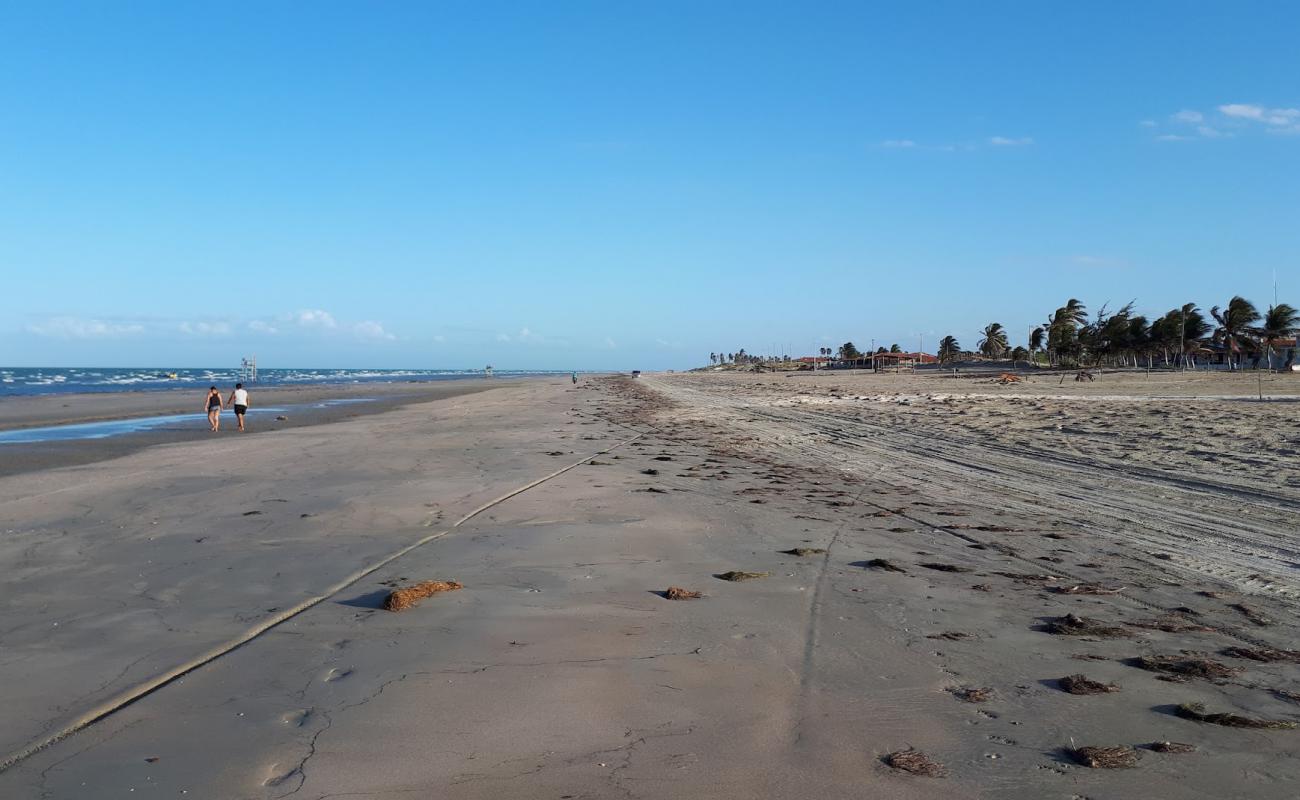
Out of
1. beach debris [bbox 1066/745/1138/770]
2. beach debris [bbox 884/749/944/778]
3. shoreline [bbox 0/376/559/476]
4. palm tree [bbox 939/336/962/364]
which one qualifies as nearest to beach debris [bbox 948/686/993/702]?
beach debris [bbox 1066/745/1138/770]

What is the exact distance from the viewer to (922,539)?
7.89 metres

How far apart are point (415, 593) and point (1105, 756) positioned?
419 centimetres

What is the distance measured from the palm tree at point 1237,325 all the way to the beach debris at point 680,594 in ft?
290

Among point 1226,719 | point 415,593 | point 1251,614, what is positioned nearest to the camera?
point 1226,719

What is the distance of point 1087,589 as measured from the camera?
6.03 m

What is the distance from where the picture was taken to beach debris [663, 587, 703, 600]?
5.85m

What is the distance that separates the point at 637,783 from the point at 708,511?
6207mm

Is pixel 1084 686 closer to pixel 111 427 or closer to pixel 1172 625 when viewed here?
pixel 1172 625

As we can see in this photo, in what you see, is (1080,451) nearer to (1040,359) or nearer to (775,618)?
(775,618)

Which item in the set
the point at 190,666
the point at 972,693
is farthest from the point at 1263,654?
the point at 190,666

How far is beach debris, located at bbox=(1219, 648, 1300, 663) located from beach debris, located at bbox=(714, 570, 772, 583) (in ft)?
9.56

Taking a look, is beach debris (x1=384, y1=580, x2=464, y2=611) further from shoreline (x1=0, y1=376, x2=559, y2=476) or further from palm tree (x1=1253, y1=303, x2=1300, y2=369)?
palm tree (x1=1253, y1=303, x2=1300, y2=369)

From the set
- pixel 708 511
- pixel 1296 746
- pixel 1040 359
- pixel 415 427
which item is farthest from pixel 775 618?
pixel 1040 359

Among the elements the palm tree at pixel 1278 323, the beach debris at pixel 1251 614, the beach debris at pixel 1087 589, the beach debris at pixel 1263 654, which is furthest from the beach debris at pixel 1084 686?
the palm tree at pixel 1278 323
